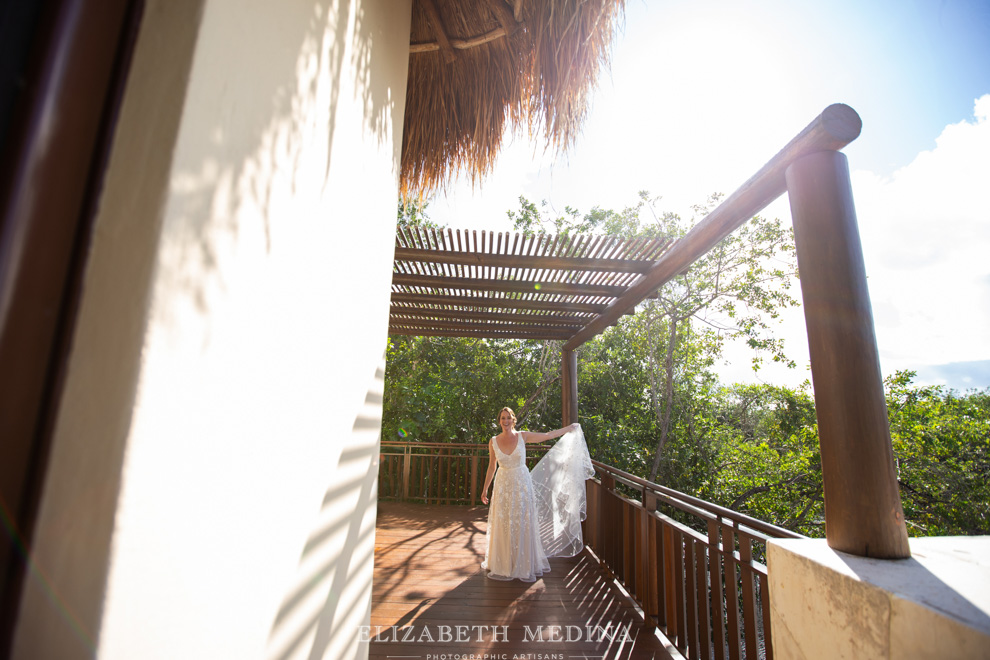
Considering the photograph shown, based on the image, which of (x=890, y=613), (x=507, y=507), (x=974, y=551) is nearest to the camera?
(x=890, y=613)

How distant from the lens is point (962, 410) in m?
8.30

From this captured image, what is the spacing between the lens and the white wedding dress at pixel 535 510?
4.05 metres

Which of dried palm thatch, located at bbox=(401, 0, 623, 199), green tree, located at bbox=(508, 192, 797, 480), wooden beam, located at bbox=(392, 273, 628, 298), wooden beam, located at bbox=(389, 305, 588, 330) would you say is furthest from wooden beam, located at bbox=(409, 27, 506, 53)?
green tree, located at bbox=(508, 192, 797, 480)

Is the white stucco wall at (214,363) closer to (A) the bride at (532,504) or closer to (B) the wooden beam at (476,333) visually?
(A) the bride at (532,504)

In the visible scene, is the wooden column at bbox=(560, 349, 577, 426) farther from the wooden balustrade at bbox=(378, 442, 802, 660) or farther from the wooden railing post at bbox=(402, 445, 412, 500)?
the wooden railing post at bbox=(402, 445, 412, 500)

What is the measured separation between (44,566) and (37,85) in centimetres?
50

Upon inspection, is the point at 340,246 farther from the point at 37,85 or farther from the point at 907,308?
the point at 907,308

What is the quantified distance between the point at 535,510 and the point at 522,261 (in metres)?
2.60

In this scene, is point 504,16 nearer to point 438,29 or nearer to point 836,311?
point 438,29

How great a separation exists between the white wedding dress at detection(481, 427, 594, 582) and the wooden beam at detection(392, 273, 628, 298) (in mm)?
1613

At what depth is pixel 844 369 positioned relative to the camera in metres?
1.60

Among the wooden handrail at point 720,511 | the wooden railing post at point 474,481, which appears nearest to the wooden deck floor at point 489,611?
the wooden handrail at point 720,511

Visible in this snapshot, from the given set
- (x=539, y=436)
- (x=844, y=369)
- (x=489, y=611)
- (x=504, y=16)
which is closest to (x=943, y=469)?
(x=539, y=436)

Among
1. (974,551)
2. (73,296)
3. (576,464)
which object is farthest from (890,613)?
(576,464)
